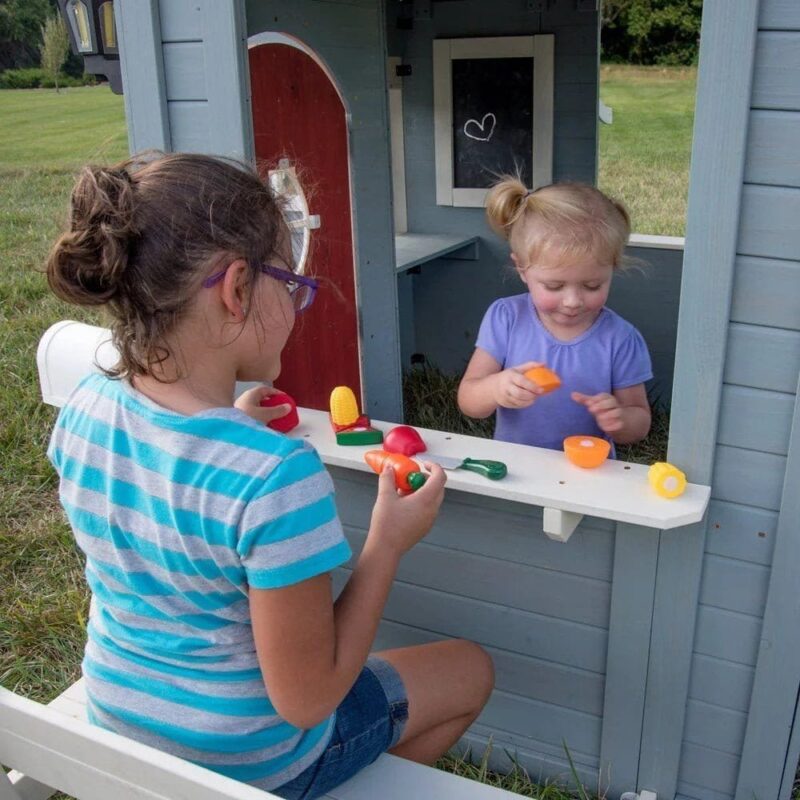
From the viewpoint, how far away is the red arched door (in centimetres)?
229

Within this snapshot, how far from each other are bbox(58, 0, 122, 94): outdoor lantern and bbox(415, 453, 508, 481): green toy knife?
202 cm

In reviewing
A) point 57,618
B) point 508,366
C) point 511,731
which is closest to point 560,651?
point 511,731

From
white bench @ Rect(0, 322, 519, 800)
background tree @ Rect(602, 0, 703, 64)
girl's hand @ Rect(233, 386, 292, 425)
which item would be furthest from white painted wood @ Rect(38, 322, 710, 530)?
background tree @ Rect(602, 0, 703, 64)

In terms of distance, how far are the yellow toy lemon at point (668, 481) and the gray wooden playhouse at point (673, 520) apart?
63 millimetres

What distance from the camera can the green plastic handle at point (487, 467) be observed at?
66.2 inches

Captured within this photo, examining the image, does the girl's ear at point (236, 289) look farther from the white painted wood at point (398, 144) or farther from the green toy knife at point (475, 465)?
the white painted wood at point (398, 144)

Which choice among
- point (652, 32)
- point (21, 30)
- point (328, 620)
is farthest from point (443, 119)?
point (21, 30)

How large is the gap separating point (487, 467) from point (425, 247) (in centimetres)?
210

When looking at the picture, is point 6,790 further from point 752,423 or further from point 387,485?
point 752,423

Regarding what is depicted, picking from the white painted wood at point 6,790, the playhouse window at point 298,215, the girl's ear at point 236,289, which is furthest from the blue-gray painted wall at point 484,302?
the white painted wood at point 6,790

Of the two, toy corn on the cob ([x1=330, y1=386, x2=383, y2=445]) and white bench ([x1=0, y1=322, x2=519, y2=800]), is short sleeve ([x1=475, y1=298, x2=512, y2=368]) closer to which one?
toy corn on the cob ([x1=330, y1=386, x2=383, y2=445])

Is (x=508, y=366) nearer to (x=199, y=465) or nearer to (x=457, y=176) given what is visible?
(x=199, y=465)

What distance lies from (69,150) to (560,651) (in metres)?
12.5

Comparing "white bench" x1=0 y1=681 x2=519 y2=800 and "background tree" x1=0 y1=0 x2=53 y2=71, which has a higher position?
"background tree" x1=0 y1=0 x2=53 y2=71
